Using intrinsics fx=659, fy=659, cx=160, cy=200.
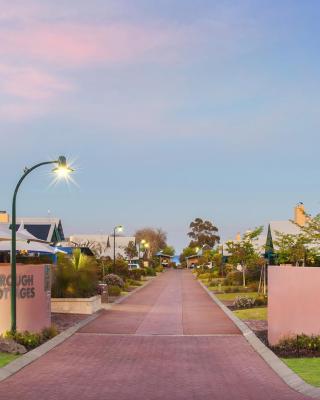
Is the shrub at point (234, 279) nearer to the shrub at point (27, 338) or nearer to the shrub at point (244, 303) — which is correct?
the shrub at point (244, 303)

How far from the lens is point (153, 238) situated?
146 meters

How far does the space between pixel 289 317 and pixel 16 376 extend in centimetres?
648

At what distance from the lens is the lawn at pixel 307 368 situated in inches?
428

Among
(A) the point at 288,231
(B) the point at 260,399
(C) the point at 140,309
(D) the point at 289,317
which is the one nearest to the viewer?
(B) the point at 260,399

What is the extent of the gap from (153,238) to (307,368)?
5272 inches

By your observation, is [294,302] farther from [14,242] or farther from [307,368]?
[14,242]

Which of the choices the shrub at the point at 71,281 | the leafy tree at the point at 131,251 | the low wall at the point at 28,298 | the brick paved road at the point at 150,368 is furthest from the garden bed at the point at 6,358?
the leafy tree at the point at 131,251

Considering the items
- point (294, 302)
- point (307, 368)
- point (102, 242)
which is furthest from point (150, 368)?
point (102, 242)

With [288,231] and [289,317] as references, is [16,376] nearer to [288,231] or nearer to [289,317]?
[289,317]

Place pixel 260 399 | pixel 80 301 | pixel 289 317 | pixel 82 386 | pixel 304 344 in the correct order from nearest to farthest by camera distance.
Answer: pixel 260 399 → pixel 82 386 → pixel 304 344 → pixel 289 317 → pixel 80 301

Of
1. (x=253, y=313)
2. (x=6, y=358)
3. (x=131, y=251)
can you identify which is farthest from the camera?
(x=131, y=251)

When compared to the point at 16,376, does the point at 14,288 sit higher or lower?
higher

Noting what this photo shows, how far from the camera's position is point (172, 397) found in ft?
32.4

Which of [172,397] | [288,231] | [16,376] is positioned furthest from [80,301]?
[288,231]
